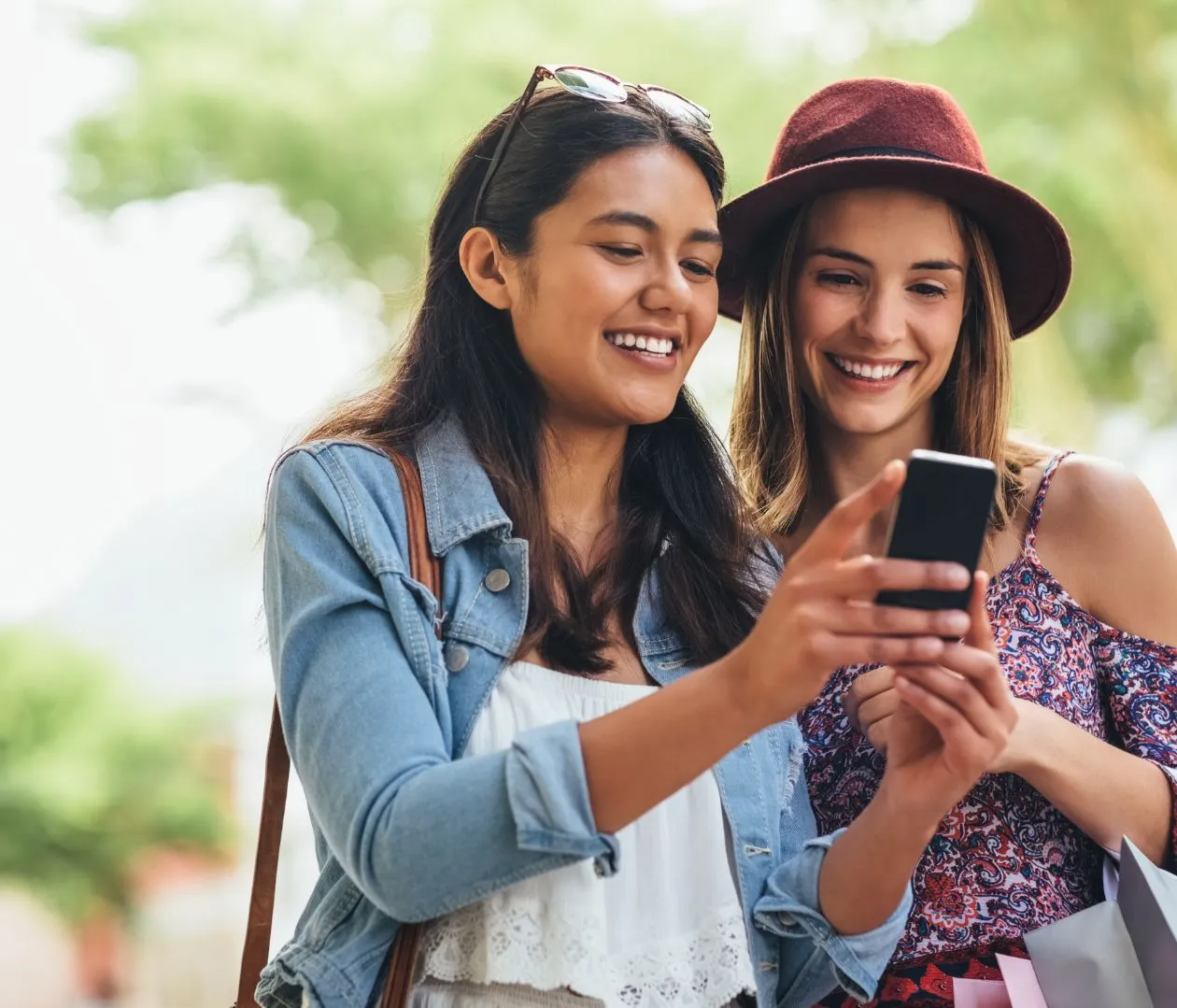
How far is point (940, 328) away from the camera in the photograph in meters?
2.25

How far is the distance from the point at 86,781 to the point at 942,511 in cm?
651

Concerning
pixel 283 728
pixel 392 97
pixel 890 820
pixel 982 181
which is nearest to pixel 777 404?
pixel 982 181

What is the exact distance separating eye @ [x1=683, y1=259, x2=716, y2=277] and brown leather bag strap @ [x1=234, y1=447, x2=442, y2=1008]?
48 cm

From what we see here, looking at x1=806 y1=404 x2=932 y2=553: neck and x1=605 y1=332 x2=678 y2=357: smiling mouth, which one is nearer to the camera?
x1=605 y1=332 x2=678 y2=357: smiling mouth

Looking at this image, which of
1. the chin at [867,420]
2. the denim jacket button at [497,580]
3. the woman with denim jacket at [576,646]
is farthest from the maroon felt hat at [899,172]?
the denim jacket button at [497,580]

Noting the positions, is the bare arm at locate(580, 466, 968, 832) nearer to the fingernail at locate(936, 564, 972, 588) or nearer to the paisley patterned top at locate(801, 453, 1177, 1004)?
the fingernail at locate(936, 564, 972, 588)

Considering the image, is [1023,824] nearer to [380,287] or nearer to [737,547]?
[737,547]

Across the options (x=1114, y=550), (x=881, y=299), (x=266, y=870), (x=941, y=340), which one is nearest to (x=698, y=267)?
(x=881, y=299)

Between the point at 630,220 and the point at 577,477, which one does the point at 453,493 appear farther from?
the point at 630,220

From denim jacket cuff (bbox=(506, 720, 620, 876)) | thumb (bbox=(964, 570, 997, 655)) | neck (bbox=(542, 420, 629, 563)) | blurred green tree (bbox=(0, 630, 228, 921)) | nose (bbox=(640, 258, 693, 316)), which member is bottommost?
denim jacket cuff (bbox=(506, 720, 620, 876))

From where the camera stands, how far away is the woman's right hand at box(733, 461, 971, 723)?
137cm

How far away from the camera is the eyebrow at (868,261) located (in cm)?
225

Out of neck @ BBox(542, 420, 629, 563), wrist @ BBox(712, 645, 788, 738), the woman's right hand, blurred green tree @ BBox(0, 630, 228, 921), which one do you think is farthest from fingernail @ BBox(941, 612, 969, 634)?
blurred green tree @ BBox(0, 630, 228, 921)

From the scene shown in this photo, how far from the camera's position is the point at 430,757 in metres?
1.59
